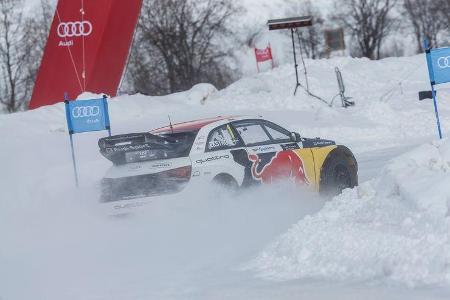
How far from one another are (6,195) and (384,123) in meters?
14.1

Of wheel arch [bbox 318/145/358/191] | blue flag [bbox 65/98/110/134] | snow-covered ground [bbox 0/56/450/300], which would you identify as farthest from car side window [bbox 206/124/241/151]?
blue flag [bbox 65/98/110/134]

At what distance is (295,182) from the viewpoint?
10.8 m

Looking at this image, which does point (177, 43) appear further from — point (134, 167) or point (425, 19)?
point (134, 167)

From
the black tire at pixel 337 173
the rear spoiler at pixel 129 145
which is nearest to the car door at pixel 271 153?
the black tire at pixel 337 173

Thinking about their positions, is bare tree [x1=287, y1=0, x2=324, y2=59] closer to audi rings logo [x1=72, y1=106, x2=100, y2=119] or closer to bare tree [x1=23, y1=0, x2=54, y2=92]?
bare tree [x1=23, y1=0, x2=54, y2=92]

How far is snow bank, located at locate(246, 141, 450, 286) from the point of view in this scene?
6445mm

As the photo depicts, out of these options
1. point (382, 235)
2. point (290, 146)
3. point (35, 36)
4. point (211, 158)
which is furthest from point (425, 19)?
point (382, 235)

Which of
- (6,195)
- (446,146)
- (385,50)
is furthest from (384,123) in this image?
(385,50)

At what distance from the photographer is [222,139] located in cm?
1044

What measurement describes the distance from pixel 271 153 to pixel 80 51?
1679 centimetres

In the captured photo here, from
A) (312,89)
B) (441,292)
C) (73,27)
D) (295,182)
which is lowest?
(441,292)

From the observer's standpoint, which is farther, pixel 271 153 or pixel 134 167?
pixel 271 153

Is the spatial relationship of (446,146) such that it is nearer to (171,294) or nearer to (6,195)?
(171,294)

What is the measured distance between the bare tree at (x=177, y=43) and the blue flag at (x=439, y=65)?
36.9 m
